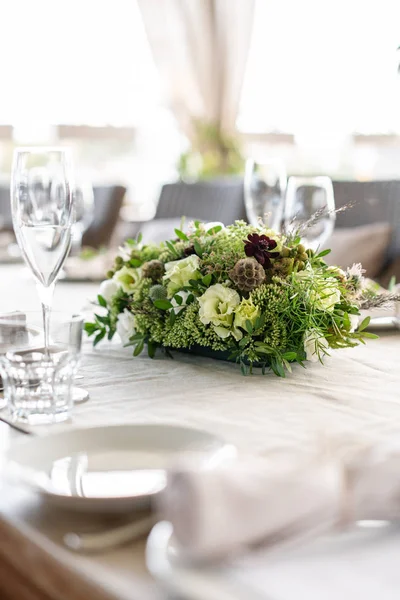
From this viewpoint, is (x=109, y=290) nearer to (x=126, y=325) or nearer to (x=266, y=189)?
(x=126, y=325)

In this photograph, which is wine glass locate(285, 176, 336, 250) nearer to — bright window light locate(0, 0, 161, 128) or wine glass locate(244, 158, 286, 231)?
wine glass locate(244, 158, 286, 231)

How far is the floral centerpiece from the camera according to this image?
1.01 meters

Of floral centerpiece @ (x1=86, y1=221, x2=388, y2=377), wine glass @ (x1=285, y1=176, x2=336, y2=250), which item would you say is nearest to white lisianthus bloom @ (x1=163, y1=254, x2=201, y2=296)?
floral centerpiece @ (x1=86, y1=221, x2=388, y2=377)

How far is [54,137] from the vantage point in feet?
19.4

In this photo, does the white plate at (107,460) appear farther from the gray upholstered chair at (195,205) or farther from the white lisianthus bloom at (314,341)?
the gray upholstered chair at (195,205)

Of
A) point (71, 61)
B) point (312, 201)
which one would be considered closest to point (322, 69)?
point (71, 61)

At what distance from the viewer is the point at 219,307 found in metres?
1.02

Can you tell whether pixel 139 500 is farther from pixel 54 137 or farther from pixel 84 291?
pixel 54 137

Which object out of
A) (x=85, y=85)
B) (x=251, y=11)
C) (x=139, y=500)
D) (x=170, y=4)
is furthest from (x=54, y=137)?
(x=139, y=500)

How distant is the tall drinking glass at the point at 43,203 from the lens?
905 mm

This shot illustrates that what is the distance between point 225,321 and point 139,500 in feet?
1.59

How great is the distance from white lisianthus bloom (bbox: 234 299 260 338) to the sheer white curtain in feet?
15.3

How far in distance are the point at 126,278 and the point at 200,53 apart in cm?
468

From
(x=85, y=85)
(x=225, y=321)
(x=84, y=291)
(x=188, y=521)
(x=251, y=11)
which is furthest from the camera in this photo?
(x=85, y=85)
